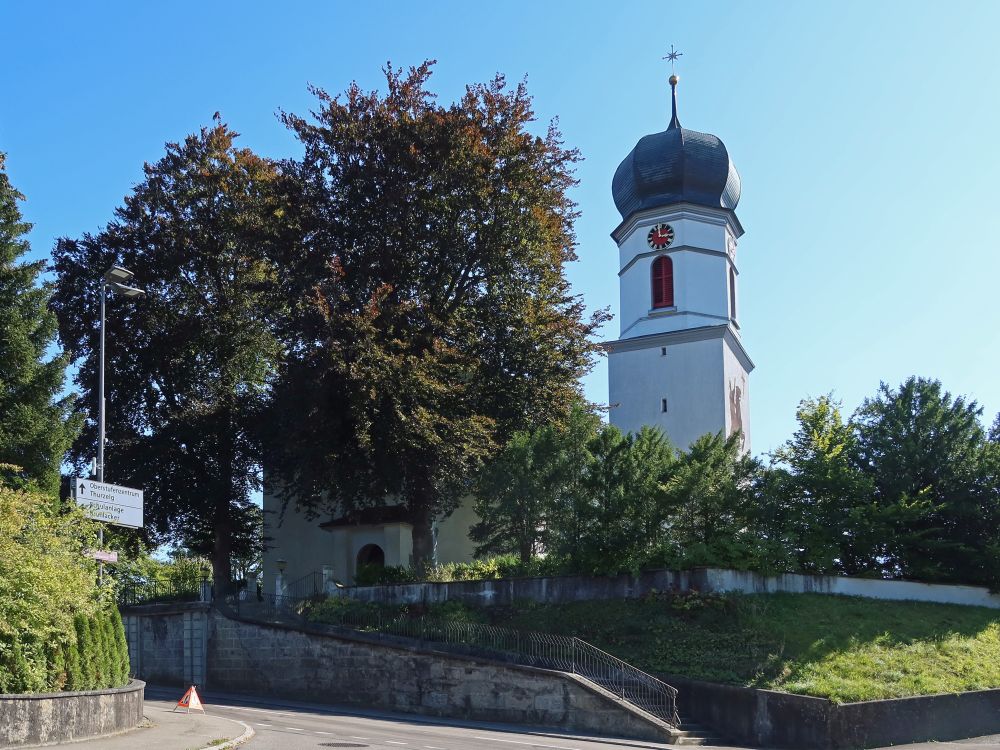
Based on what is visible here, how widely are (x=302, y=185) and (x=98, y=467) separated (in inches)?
624

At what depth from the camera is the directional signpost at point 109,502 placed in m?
19.7

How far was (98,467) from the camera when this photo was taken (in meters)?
21.1

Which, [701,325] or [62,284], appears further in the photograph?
Result: [701,325]

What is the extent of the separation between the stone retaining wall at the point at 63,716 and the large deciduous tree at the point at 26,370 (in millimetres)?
11011

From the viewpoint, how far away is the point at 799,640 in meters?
26.1

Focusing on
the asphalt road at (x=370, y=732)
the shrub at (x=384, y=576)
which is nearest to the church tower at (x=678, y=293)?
the shrub at (x=384, y=576)

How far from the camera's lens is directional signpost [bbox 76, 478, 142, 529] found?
19.7 metres

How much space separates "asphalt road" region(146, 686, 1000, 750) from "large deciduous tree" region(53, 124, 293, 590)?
11.1m

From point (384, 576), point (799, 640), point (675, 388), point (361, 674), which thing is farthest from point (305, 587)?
point (799, 640)

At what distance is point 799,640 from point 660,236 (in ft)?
76.0

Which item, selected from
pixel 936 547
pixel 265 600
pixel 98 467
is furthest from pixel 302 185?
pixel 936 547

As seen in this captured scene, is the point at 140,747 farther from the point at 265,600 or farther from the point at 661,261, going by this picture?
the point at 661,261

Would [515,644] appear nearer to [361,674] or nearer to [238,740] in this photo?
[361,674]

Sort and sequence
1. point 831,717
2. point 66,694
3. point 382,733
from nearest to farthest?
point 66,694 < point 382,733 < point 831,717
